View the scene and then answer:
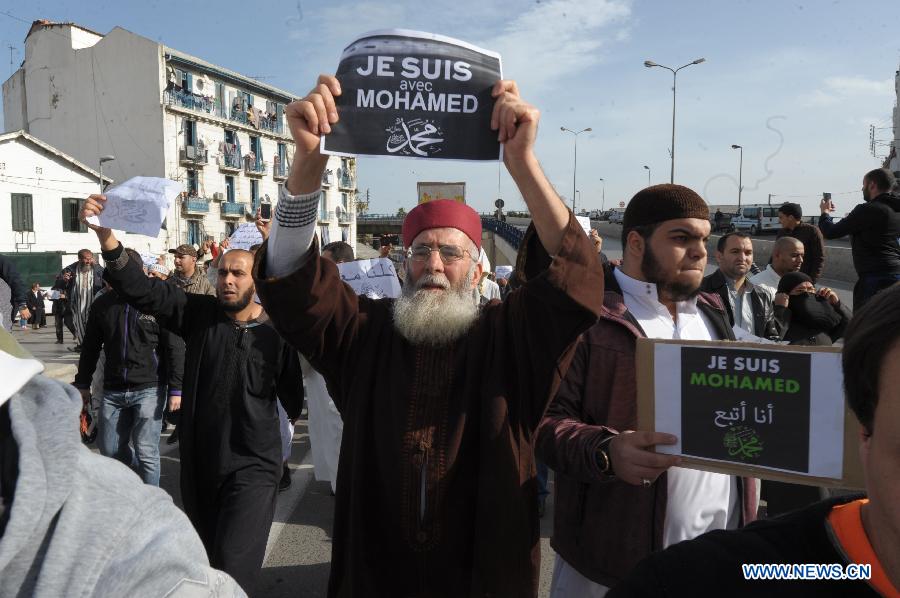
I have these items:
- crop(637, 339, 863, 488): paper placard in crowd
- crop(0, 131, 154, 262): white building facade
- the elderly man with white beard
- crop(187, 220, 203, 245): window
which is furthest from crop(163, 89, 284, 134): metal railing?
crop(637, 339, 863, 488): paper placard in crowd

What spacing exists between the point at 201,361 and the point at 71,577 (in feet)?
9.71

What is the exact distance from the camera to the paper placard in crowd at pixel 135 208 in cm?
410

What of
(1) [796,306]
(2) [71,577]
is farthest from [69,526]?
(1) [796,306]

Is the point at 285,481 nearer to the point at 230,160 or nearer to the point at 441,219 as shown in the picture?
the point at 441,219

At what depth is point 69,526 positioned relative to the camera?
88 cm

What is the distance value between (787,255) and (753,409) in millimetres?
4496

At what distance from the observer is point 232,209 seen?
4325 centimetres

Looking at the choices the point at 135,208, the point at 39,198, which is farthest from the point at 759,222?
the point at 135,208

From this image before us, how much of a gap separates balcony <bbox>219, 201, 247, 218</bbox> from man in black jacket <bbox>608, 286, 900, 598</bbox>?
146 feet

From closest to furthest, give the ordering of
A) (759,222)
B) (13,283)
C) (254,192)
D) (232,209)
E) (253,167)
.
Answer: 1. (13,283)
2. (759,222)
3. (232,209)
4. (253,167)
5. (254,192)

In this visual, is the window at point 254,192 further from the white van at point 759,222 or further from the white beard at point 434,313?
the white beard at point 434,313

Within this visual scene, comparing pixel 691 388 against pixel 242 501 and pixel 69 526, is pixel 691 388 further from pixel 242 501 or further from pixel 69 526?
pixel 242 501

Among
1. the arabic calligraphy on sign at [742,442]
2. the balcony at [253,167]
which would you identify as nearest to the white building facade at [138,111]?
the balcony at [253,167]

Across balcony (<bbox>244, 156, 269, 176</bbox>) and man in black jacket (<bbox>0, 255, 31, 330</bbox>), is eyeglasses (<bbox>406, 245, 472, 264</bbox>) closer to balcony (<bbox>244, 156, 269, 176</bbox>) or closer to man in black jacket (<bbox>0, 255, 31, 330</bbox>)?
man in black jacket (<bbox>0, 255, 31, 330</bbox>)
